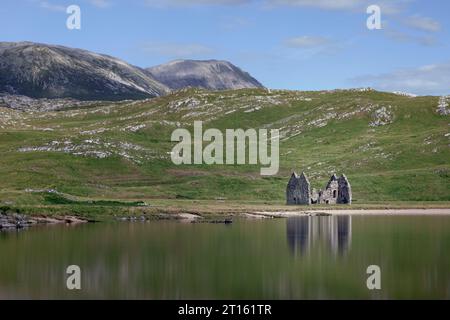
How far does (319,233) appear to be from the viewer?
8544 centimetres

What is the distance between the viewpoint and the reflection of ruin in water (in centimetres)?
7188

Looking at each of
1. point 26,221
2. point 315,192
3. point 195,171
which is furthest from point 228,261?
point 195,171

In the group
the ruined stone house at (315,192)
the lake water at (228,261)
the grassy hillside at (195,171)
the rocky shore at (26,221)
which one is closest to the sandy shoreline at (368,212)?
the ruined stone house at (315,192)

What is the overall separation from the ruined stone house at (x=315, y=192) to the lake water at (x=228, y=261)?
119ft

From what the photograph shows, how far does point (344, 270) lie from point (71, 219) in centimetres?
5538

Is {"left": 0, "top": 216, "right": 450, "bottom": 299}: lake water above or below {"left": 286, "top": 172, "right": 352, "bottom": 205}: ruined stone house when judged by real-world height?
below

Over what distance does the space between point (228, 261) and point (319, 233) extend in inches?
987

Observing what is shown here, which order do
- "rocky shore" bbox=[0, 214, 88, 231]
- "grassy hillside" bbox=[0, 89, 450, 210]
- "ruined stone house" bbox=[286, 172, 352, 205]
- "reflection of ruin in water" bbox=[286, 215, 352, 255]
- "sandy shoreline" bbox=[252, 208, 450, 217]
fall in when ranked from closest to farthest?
"reflection of ruin in water" bbox=[286, 215, 352, 255]
"rocky shore" bbox=[0, 214, 88, 231]
"sandy shoreline" bbox=[252, 208, 450, 217]
"ruined stone house" bbox=[286, 172, 352, 205]
"grassy hillside" bbox=[0, 89, 450, 210]

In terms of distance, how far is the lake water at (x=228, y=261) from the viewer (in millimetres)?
50500

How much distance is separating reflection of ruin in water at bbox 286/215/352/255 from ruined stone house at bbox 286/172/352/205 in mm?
18371

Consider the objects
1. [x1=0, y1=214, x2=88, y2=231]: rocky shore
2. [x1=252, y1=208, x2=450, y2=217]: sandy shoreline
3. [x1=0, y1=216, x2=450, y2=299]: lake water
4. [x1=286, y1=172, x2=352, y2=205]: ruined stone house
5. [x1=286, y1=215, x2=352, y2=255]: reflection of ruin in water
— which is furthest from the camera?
[x1=286, y1=172, x2=352, y2=205]: ruined stone house

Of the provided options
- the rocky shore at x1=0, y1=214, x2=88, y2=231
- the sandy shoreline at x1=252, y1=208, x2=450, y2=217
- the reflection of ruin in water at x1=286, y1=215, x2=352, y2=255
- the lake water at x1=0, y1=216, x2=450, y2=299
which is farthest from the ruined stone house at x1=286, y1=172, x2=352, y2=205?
the rocky shore at x1=0, y1=214, x2=88, y2=231

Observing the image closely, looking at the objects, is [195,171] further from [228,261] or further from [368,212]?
[228,261]

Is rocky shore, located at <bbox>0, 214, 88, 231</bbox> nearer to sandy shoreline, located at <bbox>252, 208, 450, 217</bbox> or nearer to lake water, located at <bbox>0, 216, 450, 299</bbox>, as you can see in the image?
lake water, located at <bbox>0, 216, 450, 299</bbox>
